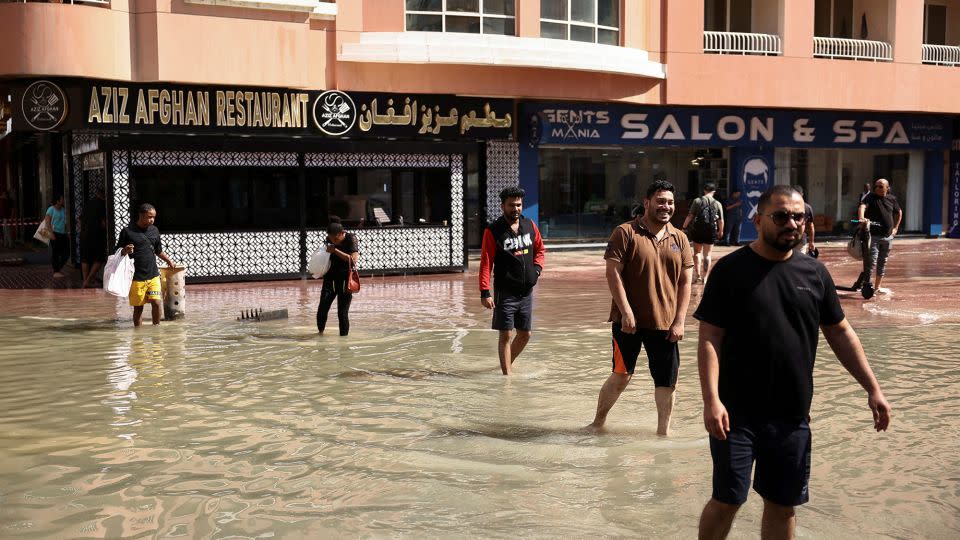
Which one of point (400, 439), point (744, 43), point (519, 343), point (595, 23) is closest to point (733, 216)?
point (744, 43)

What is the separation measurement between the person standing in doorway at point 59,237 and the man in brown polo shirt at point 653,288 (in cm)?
1641

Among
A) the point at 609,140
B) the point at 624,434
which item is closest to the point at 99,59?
the point at 609,140

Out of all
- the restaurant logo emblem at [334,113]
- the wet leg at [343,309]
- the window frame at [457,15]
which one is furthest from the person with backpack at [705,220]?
the restaurant logo emblem at [334,113]

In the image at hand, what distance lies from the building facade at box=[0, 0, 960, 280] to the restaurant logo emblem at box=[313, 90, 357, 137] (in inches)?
1.7

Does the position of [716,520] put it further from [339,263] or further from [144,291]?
[144,291]

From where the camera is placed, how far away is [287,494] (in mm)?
6066

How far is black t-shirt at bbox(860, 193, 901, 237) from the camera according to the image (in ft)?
50.2

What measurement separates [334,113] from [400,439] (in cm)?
1486

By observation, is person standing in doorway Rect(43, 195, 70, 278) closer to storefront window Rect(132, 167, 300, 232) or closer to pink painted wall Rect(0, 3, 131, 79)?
storefront window Rect(132, 167, 300, 232)

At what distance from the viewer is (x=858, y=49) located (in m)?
28.2

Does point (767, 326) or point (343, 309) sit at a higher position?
point (767, 326)

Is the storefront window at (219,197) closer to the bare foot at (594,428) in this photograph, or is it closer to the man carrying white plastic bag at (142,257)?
the man carrying white plastic bag at (142,257)

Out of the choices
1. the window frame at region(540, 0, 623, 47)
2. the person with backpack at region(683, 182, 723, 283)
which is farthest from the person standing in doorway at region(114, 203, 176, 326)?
the window frame at region(540, 0, 623, 47)

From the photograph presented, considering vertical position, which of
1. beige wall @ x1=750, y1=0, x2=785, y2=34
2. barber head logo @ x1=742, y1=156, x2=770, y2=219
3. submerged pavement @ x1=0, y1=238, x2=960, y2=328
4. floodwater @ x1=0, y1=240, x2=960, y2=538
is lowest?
floodwater @ x1=0, y1=240, x2=960, y2=538
